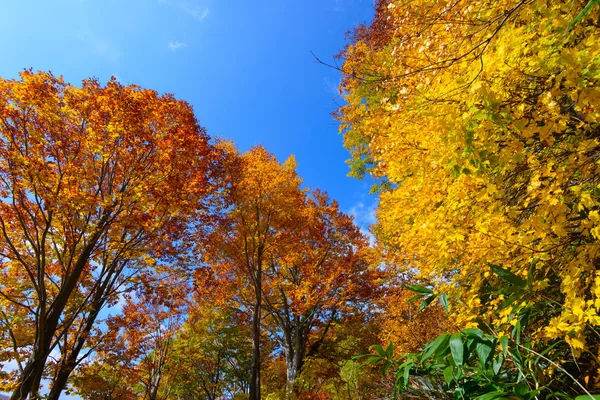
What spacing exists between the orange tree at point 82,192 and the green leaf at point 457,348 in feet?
22.1

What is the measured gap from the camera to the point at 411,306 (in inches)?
476

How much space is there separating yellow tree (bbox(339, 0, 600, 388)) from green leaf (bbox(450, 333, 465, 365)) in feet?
1.17

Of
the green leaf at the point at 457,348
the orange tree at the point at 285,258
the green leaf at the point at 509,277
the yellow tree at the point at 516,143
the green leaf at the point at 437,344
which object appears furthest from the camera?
the orange tree at the point at 285,258

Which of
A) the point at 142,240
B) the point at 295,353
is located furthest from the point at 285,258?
the point at 142,240

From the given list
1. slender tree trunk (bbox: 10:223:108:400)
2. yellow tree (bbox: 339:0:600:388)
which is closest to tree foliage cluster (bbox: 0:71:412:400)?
slender tree trunk (bbox: 10:223:108:400)

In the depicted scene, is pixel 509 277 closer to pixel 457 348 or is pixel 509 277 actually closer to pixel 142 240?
pixel 457 348

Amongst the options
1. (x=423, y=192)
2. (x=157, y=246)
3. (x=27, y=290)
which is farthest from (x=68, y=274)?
(x=423, y=192)

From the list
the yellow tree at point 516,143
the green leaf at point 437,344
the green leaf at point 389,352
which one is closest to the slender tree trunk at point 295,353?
the yellow tree at point 516,143

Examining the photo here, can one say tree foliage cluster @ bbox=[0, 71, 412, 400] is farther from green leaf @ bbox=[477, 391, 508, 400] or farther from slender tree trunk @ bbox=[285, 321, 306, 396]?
green leaf @ bbox=[477, 391, 508, 400]

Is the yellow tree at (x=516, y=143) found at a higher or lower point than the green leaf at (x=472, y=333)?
higher

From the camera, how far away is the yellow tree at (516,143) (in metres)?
1.94

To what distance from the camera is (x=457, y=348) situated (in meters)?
1.19

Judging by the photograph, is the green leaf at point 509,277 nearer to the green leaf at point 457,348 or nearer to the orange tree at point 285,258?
the green leaf at point 457,348

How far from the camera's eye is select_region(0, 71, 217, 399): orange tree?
18.8 feet
